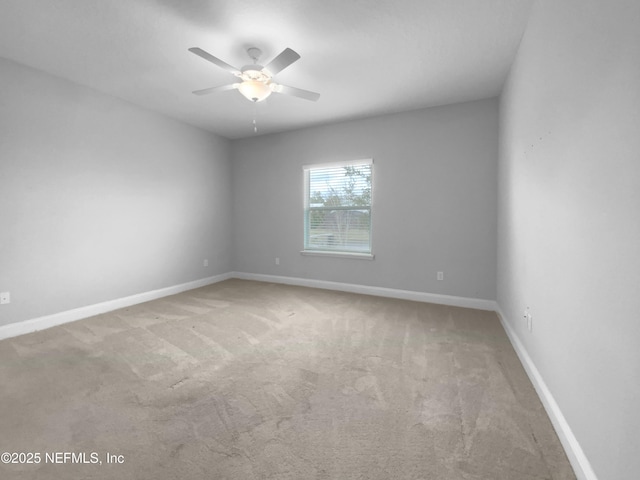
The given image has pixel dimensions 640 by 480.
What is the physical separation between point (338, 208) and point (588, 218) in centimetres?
344

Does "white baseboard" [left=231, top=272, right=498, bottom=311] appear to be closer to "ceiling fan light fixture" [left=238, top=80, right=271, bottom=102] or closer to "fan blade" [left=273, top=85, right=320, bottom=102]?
"fan blade" [left=273, top=85, right=320, bottom=102]

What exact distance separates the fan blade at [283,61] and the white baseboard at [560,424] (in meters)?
2.72

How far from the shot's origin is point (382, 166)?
414cm

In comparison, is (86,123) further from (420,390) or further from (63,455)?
(420,390)

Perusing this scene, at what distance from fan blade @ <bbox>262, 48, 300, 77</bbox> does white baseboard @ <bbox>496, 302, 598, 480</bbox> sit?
8.93 feet

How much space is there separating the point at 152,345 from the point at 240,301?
1428 mm

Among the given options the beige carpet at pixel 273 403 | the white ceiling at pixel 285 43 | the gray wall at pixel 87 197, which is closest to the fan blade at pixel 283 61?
the white ceiling at pixel 285 43

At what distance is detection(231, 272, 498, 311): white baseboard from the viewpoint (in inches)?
144

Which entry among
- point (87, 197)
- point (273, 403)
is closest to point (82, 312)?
point (87, 197)

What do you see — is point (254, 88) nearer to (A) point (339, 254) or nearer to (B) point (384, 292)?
(A) point (339, 254)

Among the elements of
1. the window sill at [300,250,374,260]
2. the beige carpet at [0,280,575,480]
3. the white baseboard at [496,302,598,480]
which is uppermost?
the window sill at [300,250,374,260]

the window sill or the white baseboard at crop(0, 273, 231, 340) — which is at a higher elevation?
the window sill

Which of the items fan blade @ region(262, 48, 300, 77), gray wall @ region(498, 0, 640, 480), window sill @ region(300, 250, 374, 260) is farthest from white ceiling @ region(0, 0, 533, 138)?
window sill @ region(300, 250, 374, 260)

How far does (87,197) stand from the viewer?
3354mm
